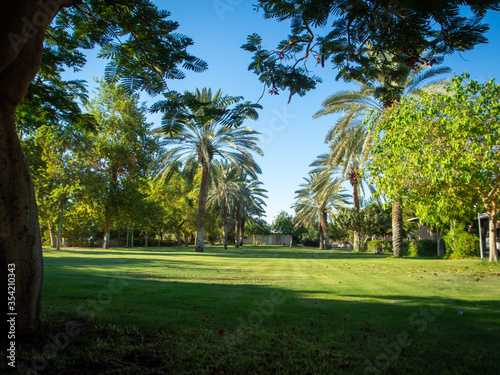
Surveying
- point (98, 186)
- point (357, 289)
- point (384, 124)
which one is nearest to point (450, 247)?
point (384, 124)

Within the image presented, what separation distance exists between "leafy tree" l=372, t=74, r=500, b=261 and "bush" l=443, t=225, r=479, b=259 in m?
6.07

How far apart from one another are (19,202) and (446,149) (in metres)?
15.8

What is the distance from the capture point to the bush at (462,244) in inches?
835

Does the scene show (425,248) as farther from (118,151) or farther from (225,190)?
(118,151)

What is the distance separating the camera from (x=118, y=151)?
29641 mm

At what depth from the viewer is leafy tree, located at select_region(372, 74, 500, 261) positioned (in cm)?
1328

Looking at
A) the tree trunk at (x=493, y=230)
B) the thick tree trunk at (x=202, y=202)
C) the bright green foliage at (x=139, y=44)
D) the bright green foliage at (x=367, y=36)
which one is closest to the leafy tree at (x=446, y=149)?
the tree trunk at (x=493, y=230)

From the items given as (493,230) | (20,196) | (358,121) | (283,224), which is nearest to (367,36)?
(20,196)

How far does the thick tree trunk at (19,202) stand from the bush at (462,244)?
23793 mm

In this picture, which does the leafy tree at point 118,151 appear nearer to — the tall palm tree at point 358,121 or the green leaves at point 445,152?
the tall palm tree at point 358,121

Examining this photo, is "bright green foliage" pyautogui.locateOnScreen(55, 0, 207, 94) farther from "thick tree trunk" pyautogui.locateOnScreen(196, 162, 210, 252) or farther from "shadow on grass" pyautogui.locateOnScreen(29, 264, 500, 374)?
"thick tree trunk" pyautogui.locateOnScreen(196, 162, 210, 252)

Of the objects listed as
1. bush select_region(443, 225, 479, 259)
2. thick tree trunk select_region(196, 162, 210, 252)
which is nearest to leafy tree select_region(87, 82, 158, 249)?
thick tree trunk select_region(196, 162, 210, 252)

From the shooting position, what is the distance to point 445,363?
3342mm

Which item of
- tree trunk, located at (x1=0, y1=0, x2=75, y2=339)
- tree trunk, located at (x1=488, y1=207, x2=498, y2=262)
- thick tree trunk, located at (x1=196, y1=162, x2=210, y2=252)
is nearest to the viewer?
tree trunk, located at (x1=0, y1=0, x2=75, y2=339)
